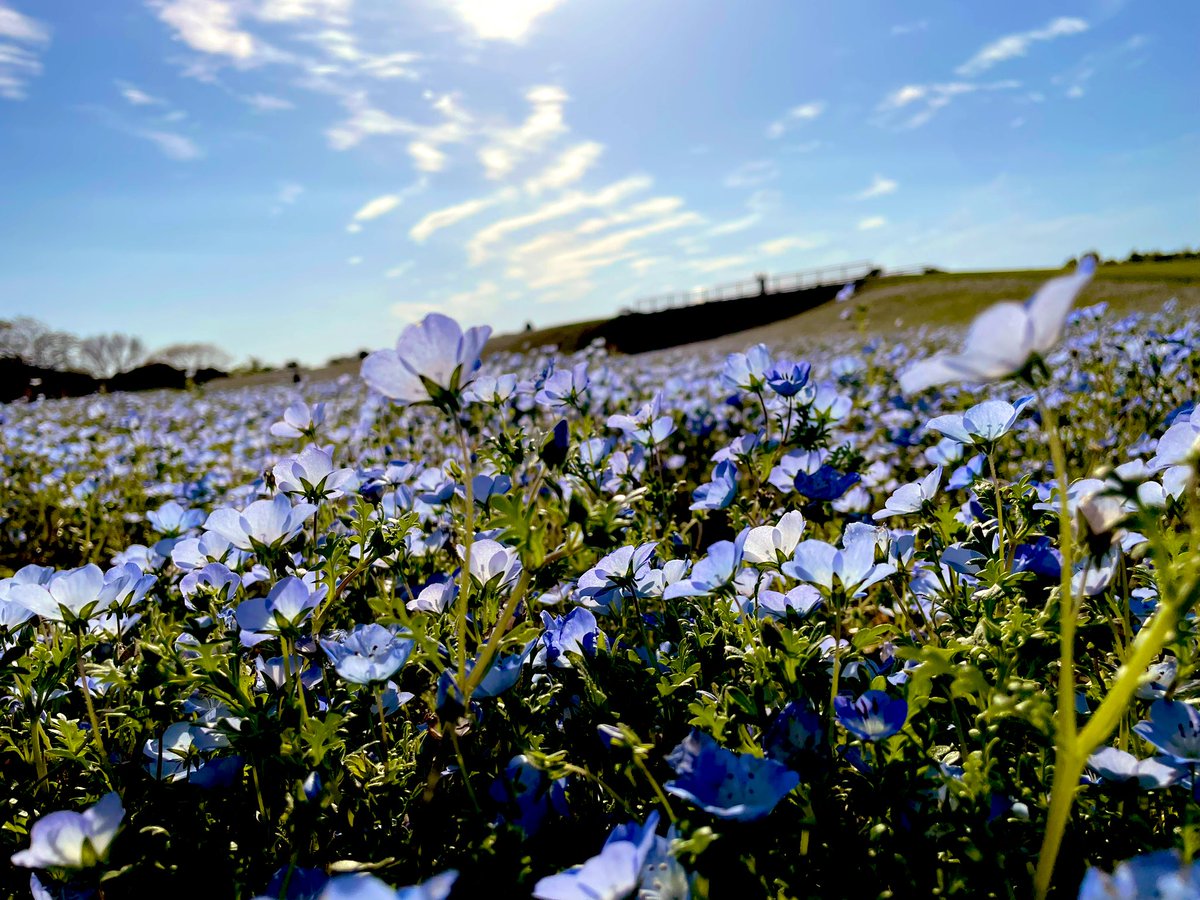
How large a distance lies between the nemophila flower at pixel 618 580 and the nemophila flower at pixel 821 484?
0.61 meters

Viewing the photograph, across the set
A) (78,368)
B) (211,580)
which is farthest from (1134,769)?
(78,368)

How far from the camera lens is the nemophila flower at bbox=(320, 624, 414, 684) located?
3.60ft

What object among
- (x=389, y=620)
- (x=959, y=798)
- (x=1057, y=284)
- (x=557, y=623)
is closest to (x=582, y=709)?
(x=557, y=623)

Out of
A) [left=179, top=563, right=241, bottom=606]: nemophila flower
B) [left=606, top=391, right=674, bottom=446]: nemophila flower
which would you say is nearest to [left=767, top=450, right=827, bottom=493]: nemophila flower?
[left=606, top=391, right=674, bottom=446]: nemophila flower

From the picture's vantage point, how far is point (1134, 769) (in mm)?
977

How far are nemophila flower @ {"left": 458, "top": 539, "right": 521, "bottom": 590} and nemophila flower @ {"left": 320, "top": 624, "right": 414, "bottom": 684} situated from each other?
20 cm

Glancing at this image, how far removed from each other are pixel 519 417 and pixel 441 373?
151 inches

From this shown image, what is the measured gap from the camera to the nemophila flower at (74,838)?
90 cm

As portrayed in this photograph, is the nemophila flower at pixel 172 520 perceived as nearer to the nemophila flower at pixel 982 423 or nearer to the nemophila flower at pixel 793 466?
the nemophila flower at pixel 793 466

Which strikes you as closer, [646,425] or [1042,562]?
[1042,562]

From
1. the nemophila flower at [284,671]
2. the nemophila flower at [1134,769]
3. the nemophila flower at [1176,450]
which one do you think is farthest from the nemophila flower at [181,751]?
the nemophila flower at [1176,450]

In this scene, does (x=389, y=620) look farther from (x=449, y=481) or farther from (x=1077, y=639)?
(x=449, y=481)

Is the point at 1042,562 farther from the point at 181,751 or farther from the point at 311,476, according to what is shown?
the point at 181,751

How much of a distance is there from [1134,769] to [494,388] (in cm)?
141
